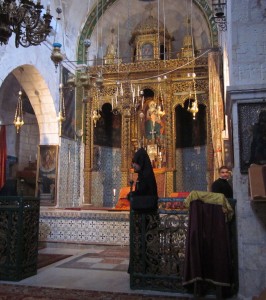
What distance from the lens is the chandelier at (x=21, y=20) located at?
4910mm

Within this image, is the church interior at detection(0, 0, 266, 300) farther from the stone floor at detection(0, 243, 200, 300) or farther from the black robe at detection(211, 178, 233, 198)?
the black robe at detection(211, 178, 233, 198)

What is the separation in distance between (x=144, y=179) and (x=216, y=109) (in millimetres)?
6487

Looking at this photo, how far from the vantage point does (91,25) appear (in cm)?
1433

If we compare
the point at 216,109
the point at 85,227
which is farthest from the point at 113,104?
the point at 85,227

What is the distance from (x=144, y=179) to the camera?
4.66 m

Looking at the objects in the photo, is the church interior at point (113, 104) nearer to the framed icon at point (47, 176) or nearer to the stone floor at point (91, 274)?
the framed icon at point (47, 176)

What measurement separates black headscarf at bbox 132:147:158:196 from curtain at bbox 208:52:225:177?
233 inches

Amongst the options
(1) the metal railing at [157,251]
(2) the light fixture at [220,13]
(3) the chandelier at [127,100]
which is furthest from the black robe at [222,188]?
(3) the chandelier at [127,100]

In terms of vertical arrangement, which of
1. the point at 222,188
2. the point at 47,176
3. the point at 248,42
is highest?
the point at 248,42

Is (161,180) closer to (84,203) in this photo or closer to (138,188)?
(84,203)

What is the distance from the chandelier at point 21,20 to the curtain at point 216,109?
594cm

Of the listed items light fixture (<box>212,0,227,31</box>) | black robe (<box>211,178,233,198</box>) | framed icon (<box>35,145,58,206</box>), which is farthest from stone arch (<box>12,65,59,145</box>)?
black robe (<box>211,178,233,198</box>)

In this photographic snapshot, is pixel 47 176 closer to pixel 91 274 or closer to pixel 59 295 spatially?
pixel 91 274

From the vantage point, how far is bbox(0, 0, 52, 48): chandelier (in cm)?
491
